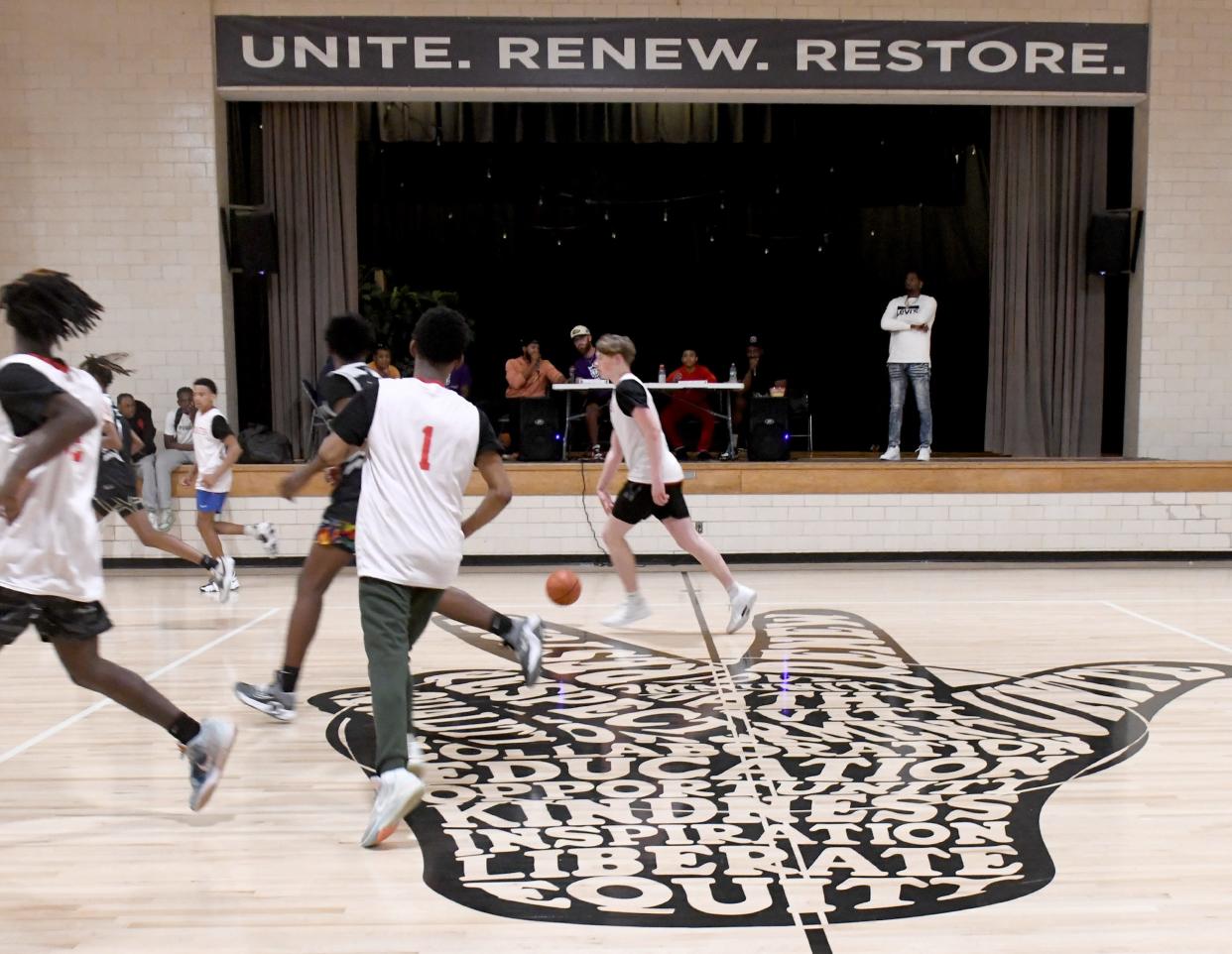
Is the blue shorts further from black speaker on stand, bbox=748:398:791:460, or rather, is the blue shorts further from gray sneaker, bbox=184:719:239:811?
gray sneaker, bbox=184:719:239:811

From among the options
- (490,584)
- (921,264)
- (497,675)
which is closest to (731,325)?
(921,264)

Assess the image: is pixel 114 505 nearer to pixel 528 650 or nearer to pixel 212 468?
pixel 212 468

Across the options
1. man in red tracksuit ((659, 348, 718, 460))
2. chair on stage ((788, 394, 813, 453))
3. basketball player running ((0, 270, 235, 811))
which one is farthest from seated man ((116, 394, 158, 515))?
basketball player running ((0, 270, 235, 811))

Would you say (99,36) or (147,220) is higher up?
(99,36)

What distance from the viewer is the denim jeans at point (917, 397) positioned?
10352 millimetres

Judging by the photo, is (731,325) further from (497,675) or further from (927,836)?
(927,836)

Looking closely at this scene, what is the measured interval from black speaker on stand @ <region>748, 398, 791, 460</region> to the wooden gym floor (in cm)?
390

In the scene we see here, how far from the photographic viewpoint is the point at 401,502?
3.38m

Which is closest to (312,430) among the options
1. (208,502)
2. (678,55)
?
(208,502)

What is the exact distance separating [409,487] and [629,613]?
3.43m

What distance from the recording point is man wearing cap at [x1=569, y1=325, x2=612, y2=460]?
430 inches

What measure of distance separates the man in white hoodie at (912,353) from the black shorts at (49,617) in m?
8.19

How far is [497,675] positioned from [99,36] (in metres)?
8.12

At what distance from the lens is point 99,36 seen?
10266 mm
